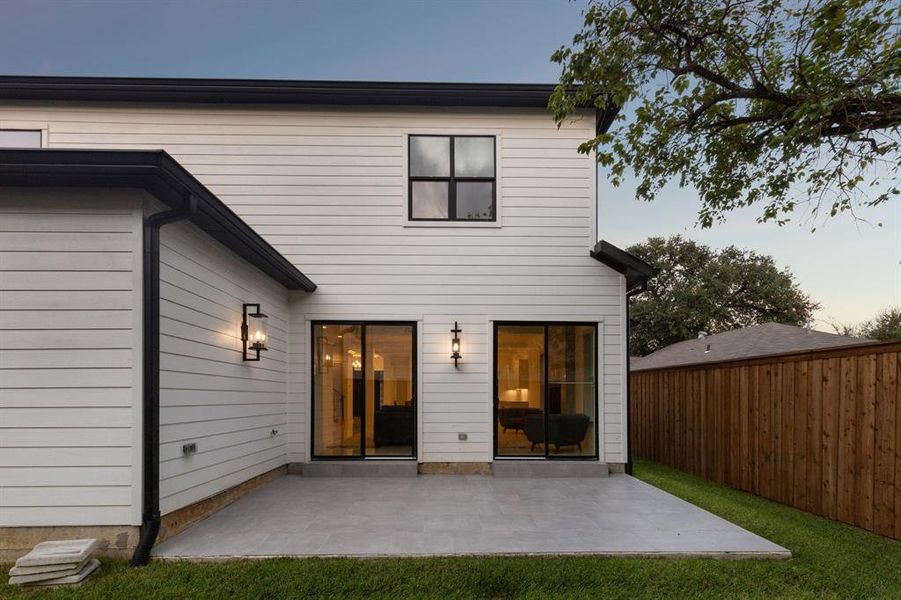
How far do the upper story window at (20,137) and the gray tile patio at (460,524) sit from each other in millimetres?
5915

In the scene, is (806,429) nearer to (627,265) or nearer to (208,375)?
(627,265)

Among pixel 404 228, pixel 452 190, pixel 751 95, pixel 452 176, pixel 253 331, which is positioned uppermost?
pixel 751 95

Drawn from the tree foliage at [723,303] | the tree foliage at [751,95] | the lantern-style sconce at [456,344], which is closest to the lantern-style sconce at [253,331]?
the lantern-style sconce at [456,344]

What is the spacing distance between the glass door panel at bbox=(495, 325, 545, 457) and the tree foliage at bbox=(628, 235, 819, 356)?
57.0 ft

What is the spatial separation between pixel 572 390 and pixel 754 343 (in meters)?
5.91

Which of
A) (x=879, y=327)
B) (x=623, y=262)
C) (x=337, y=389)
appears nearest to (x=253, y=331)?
(x=337, y=389)

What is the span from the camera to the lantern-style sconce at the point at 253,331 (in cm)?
527

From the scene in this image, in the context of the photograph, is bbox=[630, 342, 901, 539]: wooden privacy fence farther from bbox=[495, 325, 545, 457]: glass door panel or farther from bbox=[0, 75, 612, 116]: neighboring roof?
bbox=[0, 75, 612, 116]: neighboring roof

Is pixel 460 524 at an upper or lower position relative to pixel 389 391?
lower

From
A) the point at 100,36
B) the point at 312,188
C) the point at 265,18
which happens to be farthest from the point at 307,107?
the point at 100,36

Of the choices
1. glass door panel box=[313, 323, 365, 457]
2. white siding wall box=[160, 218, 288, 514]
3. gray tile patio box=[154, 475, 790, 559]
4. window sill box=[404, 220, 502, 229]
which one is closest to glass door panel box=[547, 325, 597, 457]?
gray tile patio box=[154, 475, 790, 559]

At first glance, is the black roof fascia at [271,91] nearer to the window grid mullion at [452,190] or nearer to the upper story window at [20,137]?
the upper story window at [20,137]

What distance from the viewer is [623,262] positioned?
→ 6.52m

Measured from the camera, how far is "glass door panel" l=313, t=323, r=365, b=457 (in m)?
6.70
